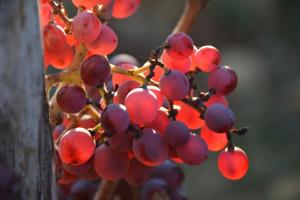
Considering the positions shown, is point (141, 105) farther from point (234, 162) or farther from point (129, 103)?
point (234, 162)

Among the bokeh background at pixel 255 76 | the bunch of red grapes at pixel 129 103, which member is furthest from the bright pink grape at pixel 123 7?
the bokeh background at pixel 255 76

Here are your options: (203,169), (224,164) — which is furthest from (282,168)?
(224,164)

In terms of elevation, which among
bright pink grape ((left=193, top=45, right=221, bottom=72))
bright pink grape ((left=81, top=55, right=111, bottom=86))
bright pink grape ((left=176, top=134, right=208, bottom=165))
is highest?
bright pink grape ((left=193, top=45, right=221, bottom=72))

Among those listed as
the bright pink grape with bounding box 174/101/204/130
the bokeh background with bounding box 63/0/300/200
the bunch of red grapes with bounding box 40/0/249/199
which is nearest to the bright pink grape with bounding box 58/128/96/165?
the bunch of red grapes with bounding box 40/0/249/199

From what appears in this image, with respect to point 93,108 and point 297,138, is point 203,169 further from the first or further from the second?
point 93,108

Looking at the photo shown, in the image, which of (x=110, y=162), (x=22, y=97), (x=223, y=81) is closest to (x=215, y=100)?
(x=223, y=81)

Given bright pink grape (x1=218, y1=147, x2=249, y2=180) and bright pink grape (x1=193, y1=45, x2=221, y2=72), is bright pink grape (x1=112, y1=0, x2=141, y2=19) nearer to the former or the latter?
bright pink grape (x1=193, y1=45, x2=221, y2=72)
